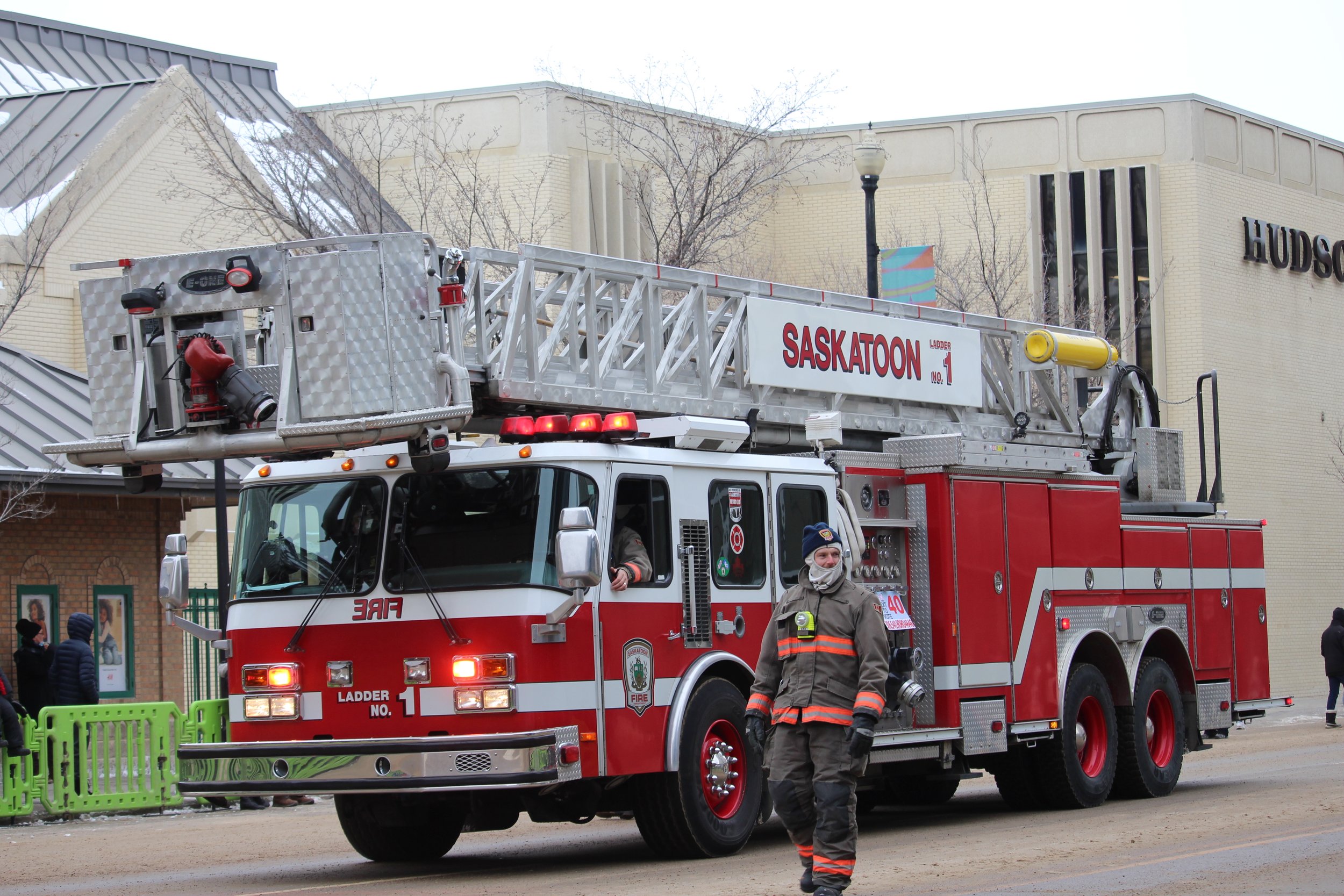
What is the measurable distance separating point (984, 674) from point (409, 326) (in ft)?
16.7

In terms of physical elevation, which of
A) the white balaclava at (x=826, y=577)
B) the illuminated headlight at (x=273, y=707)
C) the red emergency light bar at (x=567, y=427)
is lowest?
the illuminated headlight at (x=273, y=707)

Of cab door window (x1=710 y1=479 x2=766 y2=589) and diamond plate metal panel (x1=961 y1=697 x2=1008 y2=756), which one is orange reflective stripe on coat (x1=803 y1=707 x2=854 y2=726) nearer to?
cab door window (x1=710 y1=479 x2=766 y2=589)

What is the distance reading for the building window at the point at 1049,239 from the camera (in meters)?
33.2

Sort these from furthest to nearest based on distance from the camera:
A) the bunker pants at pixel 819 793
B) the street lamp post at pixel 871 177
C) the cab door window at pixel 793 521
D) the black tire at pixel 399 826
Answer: the street lamp post at pixel 871 177, the cab door window at pixel 793 521, the black tire at pixel 399 826, the bunker pants at pixel 819 793

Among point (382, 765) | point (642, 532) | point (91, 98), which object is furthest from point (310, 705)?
point (91, 98)

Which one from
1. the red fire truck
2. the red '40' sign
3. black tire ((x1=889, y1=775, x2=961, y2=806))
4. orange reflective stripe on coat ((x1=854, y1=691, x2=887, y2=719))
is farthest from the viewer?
black tire ((x1=889, y1=775, x2=961, y2=806))

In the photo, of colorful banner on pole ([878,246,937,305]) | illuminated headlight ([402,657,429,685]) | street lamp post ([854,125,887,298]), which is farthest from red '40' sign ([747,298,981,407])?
colorful banner on pole ([878,246,937,305])

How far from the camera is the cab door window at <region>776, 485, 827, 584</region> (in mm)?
11133

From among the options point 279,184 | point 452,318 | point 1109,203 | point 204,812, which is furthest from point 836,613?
point 1109,203

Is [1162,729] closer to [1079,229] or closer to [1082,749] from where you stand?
[1082,749]

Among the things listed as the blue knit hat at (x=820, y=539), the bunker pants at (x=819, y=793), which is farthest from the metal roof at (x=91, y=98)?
the bunker pants at (x=819, y=793)

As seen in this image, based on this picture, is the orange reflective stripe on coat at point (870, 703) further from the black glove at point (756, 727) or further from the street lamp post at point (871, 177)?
the street lamp post at point (871, 177)

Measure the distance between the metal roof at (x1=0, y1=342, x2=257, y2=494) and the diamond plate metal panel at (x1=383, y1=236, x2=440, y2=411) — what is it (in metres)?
8.61

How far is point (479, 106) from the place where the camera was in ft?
99.4
